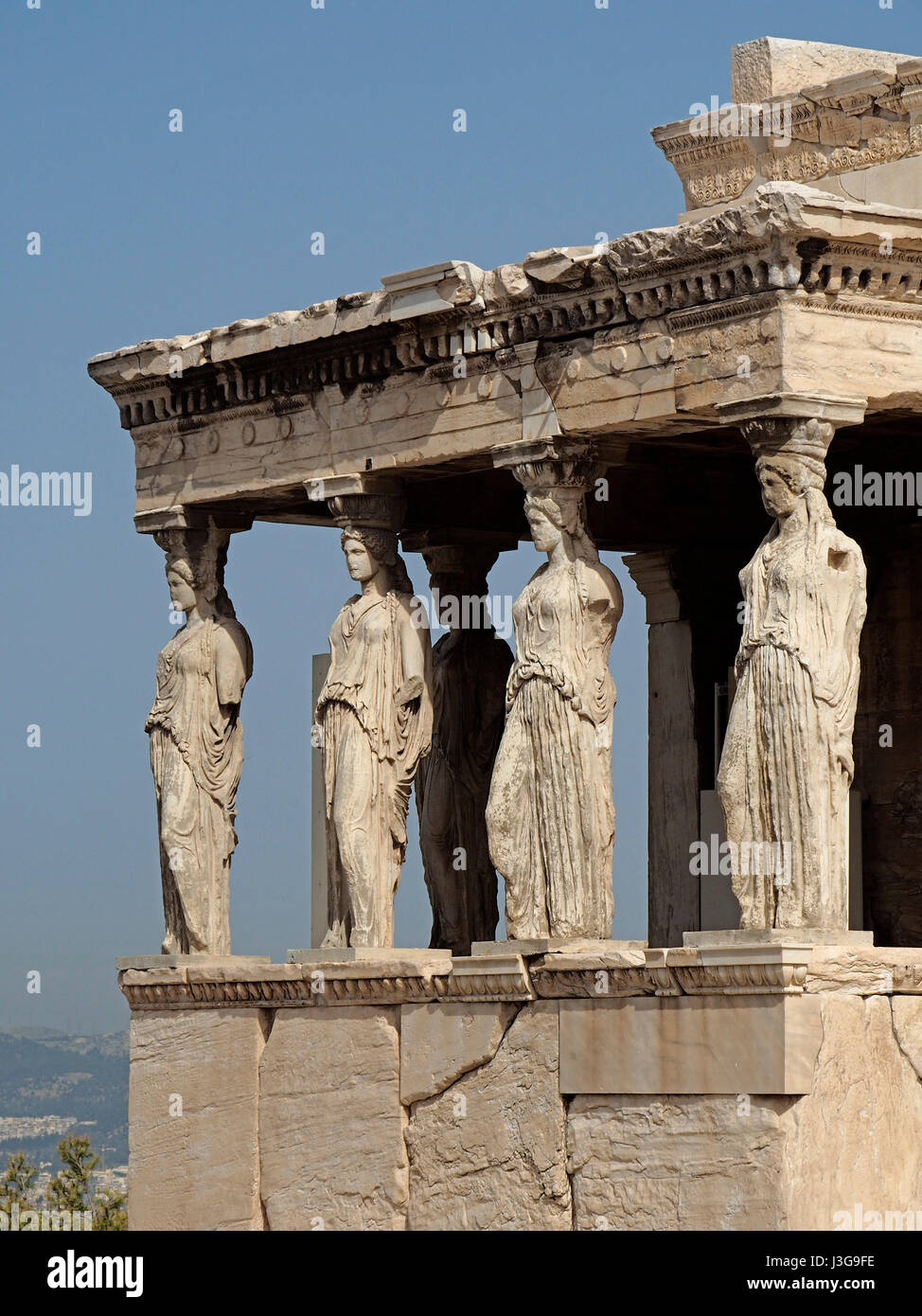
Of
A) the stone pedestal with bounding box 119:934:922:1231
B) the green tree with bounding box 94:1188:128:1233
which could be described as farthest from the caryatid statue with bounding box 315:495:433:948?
the green tree with bounding box 94:1188:128:1233

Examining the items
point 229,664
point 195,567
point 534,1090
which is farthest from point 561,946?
point 195,567

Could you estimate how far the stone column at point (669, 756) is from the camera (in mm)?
20656

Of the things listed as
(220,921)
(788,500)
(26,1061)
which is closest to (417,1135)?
(220,921)

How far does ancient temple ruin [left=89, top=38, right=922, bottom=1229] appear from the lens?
15.8 meters

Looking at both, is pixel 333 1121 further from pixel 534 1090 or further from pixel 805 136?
pixel 805 136

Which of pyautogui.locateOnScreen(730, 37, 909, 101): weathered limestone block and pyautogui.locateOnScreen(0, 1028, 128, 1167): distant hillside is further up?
pyautogui.locateOnScreen(730, 37, 909, 101): weathered limestone block

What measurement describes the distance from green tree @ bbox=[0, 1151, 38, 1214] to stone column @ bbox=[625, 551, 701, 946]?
28.3ft

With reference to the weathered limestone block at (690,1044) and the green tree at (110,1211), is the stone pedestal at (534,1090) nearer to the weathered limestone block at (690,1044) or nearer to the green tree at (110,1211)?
the weathered limestone block at (690,1044)

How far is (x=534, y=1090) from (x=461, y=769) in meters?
3.48

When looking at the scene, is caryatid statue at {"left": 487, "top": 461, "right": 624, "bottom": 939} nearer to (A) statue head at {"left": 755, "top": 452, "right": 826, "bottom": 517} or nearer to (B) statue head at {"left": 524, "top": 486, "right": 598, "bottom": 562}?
(B) statue head at {"left": 524, "top": 486, "right": 598, "bottom": 562}

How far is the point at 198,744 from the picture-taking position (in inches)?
762

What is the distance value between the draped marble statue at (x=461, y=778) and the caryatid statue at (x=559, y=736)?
8.69ft

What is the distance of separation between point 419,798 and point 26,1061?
26.0 m

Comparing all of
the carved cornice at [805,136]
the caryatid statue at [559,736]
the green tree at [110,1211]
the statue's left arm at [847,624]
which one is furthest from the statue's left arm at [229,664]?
the green tree at [110,1211]
